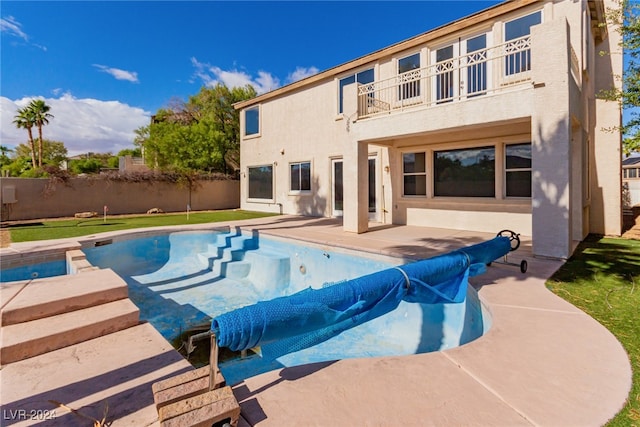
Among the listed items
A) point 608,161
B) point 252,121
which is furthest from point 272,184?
point 608,161

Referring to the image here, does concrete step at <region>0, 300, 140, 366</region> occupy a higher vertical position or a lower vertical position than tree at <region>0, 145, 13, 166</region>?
lower

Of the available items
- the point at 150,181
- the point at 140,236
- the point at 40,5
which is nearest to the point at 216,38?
the point at 150,181

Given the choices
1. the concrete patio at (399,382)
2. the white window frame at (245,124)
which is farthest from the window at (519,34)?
the white window frame at (245,124)

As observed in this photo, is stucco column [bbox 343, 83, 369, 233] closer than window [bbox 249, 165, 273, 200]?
Yes

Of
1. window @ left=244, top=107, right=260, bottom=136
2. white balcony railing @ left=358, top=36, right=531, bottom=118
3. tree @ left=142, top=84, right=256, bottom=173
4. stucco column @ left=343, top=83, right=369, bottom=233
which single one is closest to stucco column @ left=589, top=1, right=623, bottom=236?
white balcony railing @ left=358, top=36, right=531, bottom=118

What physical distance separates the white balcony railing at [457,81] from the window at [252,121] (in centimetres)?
1008

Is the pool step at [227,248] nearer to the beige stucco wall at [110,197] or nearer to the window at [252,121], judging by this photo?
the window at [252,121]

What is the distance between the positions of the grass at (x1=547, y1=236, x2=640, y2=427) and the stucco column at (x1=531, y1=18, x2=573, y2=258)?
0.78 meters

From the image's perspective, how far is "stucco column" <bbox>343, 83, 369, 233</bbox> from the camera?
11.2 metres

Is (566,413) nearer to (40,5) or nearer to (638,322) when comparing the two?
(638,322)

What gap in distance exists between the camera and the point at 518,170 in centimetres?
1068

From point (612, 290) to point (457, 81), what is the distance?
817 centimetres

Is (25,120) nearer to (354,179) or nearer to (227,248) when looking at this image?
(227,248)

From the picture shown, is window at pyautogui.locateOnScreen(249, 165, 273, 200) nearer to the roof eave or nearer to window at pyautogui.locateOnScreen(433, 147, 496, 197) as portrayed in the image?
the roof eave
